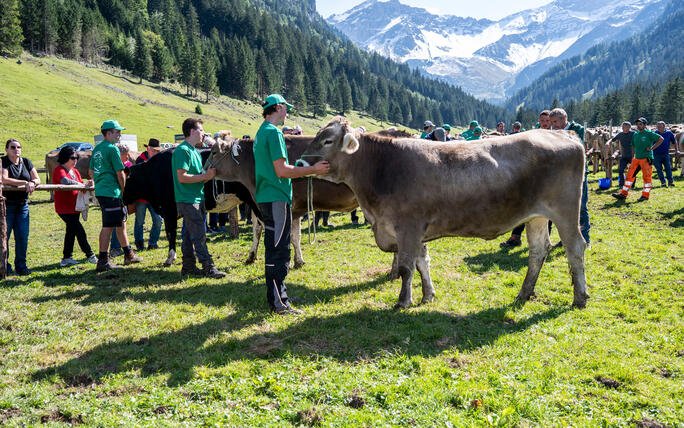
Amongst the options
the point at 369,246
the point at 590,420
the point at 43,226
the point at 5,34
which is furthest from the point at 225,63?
the point at 590,420

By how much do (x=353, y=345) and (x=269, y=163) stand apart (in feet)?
10.1

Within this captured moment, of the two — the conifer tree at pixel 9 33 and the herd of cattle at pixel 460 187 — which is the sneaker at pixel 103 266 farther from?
the conifer tree at pixel 9 33

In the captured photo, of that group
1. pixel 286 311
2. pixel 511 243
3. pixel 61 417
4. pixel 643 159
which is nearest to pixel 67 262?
pixel 286 311

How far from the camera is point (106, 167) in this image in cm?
966

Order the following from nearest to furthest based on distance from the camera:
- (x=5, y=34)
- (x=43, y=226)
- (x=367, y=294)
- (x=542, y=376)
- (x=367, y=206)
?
(x=542, y=376) → (x=367, y=206) → (x=367, y=294) → (x=43, y=226) → (x=5, y=34)

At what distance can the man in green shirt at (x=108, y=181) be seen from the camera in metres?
9.63

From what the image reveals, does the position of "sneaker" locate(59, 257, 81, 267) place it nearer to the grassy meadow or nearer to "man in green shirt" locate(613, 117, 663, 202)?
the grassy meadow

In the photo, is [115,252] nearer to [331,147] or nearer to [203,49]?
[331,147]

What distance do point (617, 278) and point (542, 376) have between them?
15.1 feet

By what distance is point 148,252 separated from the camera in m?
12.1

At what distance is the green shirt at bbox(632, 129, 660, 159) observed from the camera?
16.5 metres

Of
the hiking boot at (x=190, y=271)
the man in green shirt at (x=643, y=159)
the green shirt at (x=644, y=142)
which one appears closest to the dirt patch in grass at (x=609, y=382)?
the hiking boot at (x=190, y=271)

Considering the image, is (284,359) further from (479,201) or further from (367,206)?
(479,201)

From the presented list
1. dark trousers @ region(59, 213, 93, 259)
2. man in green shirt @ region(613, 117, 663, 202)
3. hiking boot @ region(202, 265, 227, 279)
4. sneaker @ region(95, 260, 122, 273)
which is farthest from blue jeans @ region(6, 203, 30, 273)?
man in green shirt @ region(613, 117, 663, 202)
